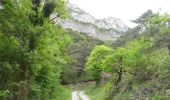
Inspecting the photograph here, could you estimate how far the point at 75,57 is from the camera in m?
63.6

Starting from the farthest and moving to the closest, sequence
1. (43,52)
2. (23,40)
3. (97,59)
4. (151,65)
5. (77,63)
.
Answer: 1. (77,63)
2. (97,59)
3. (151,65)
4. (43,52)
5. (23,40)

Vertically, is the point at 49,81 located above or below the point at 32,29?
below

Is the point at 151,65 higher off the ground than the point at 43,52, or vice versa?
the point at 43,52

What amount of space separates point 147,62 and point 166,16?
3.83 m

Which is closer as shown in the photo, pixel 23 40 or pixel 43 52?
pixel 23 40

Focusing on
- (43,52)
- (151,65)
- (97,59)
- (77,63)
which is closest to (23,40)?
(43,52)

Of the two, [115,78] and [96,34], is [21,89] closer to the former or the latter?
[115,78]

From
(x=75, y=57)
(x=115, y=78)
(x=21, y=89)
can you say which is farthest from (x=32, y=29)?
(x=75, y=57)

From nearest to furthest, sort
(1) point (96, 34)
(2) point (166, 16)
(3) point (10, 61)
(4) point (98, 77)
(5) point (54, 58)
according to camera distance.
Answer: (3) point (10, 61) < (5) point (54, 58) < (2) point (166, 16) < (4) point (98, 77) < (1) point (96, 34)

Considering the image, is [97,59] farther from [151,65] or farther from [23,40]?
[23,40]

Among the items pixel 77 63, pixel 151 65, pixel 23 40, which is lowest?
Result: pixel 151 65

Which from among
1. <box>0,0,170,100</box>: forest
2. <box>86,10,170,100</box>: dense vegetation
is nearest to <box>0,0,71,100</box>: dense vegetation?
<box>0,0,170,100</box>: forest

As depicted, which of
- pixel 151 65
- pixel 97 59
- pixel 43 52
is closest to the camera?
pixel 43 52

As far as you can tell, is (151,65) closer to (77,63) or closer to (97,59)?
(97,59)
